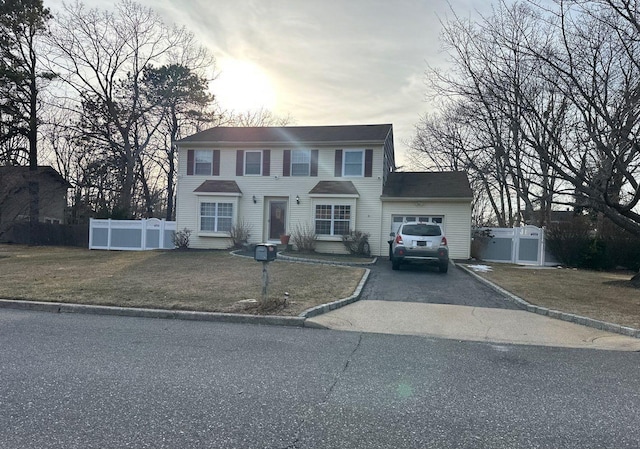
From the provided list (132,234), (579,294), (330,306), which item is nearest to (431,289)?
(579,294)

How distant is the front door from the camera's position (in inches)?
858

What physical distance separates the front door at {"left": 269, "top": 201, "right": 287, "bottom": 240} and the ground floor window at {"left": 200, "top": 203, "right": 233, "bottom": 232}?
2085mm

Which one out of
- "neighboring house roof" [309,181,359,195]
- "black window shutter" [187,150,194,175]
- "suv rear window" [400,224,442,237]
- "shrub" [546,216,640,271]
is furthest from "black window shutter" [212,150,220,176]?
"shrub" [546,216,640,271]

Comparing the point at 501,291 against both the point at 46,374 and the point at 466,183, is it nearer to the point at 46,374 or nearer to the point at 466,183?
Result: the point at 46,374

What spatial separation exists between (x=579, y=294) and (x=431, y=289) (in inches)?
145

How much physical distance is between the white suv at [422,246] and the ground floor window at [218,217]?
409 inches

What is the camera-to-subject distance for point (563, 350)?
5.96 metres

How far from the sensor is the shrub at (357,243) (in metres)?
19.8

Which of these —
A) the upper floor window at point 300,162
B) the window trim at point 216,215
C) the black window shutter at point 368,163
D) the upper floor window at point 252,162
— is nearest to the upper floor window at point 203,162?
the upper floor window at point 252,162

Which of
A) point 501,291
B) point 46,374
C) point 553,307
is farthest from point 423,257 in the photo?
point 46,374

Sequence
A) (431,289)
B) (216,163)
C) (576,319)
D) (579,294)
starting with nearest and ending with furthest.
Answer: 1. (576,319)
2. (579,294)
3. (431,289)
4. (216,163)

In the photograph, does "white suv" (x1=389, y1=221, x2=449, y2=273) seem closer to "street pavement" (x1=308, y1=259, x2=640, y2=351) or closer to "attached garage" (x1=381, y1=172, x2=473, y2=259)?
"street pavement" (x1=308, y1=259, x2=640, y2=351)

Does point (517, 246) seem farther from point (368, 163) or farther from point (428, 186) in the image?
point (368, 163)

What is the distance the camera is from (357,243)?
1992cm
